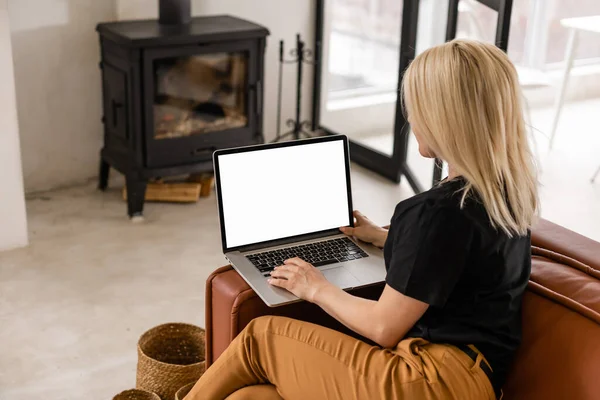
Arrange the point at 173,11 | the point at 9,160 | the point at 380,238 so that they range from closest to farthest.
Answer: the point at 380,238 < the point at 9,160 < the point at 173,11

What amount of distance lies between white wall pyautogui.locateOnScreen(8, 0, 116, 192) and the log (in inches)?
13.4

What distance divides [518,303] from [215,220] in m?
2.11

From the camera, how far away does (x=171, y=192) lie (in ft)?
12.1

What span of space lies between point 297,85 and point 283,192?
224 centimetres

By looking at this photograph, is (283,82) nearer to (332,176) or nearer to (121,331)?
(121,331)

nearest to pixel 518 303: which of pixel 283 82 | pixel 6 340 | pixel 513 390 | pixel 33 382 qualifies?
pixel 513 390

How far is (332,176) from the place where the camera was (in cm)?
199

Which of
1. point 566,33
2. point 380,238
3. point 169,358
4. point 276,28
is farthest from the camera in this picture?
point 276,28

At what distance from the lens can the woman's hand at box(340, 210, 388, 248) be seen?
1.91 m

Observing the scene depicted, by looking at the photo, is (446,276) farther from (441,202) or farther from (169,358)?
(169,358)

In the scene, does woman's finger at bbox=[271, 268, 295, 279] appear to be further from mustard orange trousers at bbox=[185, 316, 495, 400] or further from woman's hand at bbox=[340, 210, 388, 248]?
woman's hand at bbox=[340, 210, 388, 248]

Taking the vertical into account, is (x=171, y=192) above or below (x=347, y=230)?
below

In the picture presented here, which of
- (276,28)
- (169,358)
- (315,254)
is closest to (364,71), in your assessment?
(276,28)

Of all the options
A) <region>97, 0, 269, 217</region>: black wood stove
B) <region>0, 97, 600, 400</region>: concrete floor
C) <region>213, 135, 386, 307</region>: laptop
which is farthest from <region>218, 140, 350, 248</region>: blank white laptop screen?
<region>97, 0, 269, 217</region>: black wood stove
